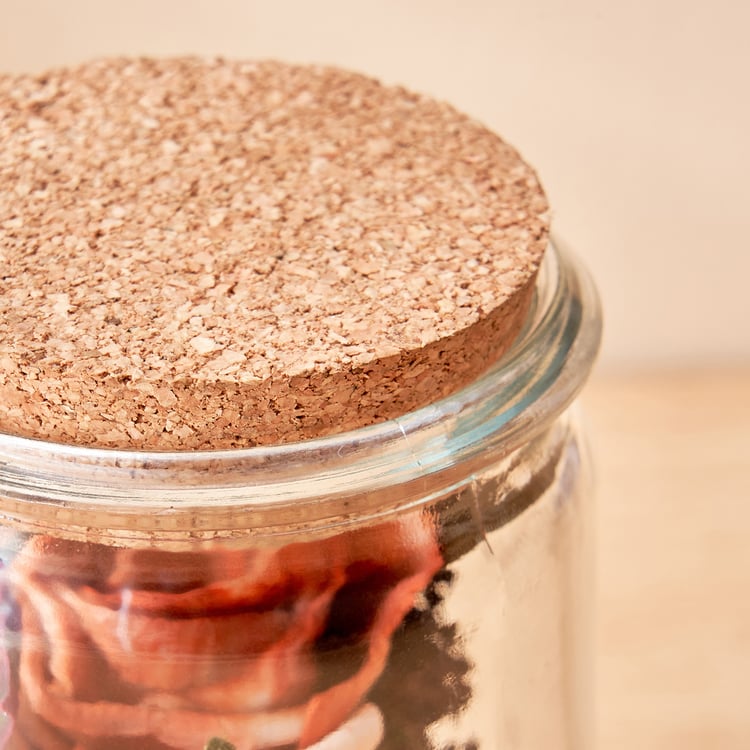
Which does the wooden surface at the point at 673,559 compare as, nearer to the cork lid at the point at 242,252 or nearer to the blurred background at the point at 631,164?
the blurred background at the point at 631,164

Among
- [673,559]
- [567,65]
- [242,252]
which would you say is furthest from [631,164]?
[242,252]

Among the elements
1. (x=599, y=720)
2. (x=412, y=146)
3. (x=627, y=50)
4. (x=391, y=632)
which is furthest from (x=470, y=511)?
(x=627, y=50)

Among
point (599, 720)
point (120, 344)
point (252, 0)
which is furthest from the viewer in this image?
point (252, 0)

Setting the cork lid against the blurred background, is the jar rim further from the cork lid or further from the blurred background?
Answer: the blurred background

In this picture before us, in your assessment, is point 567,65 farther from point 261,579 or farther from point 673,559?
point 261,579

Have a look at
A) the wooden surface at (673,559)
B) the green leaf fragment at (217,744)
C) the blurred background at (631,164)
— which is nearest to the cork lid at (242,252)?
the green leaf fragment at (217,744)

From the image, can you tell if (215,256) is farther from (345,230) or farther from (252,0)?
(252,0)
